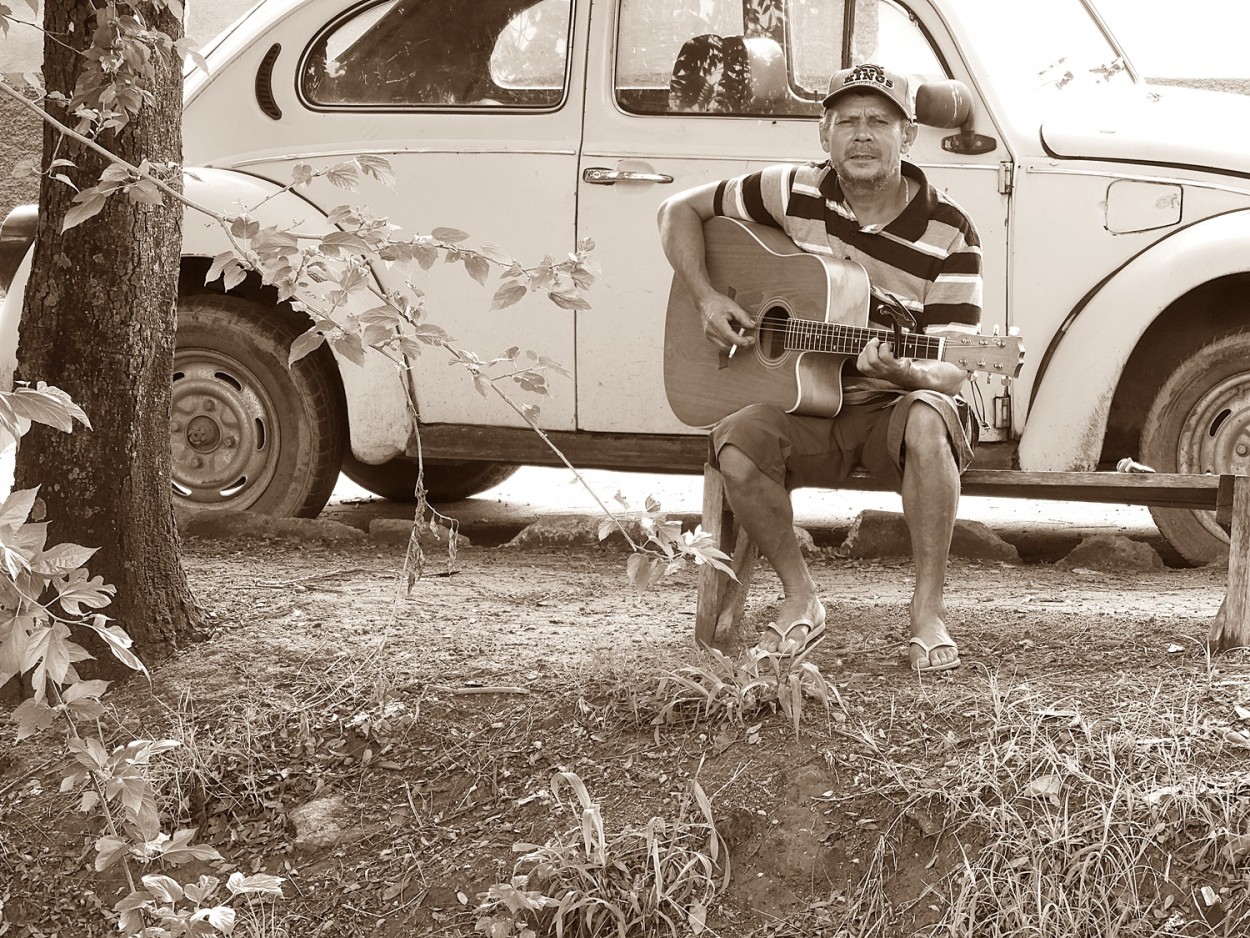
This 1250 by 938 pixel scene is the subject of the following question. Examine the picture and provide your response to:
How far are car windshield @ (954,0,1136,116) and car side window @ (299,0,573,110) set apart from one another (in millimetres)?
1445

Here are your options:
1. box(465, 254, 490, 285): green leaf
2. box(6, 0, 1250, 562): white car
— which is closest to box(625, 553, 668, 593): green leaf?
box(465, 254, 490, 285): green leaf

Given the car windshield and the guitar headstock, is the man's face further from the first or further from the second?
the car windshield

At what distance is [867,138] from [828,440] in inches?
30.0

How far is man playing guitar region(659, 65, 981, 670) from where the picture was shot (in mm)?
3857

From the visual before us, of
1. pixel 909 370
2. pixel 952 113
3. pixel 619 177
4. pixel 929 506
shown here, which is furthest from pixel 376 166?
pixel 952 113

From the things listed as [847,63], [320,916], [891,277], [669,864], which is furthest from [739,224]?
[320,916]

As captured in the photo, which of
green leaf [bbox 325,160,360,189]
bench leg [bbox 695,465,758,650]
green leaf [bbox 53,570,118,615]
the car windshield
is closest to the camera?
green leaf [bbox 53,570,118,615]

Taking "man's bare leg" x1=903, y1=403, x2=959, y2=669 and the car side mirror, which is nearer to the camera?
"man's bare leg" x1=903, y1=403, x2=959, y2=669

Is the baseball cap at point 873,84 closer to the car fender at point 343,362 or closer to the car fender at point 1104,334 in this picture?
the car fender at point 1104,334

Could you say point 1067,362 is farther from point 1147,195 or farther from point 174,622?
point 174,622

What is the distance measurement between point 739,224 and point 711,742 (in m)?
1.48

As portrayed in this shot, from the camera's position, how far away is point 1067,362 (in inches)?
204

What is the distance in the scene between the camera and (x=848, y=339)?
4020 millimetres

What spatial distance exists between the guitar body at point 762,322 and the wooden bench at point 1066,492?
0.87 feet
